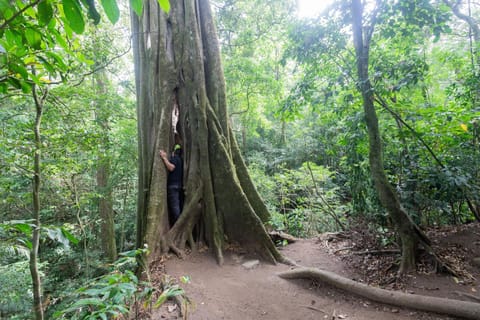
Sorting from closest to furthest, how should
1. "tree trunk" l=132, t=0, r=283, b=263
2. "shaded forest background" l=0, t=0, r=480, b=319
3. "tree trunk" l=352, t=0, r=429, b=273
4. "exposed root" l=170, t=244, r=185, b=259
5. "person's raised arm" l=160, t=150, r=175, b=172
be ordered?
"shaded forest background" l=0, t=0, r=480, b=319 → "tree trunk" l=352, t=0, r=429, b=273 → "exposed root" l=170, t=244, r=185, b=259 → "tree trunk" l=132, t=0, r=283, b=263 → "person's raised arm" l=160, t=150, r=175, b=172

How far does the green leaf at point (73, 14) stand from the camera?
0.73m

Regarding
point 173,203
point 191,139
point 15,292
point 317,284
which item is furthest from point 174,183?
point 15,292

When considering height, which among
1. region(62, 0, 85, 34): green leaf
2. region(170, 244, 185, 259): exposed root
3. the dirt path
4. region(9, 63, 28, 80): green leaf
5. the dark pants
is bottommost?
the dirt path

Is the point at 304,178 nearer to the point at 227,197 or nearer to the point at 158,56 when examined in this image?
the point at 227,197

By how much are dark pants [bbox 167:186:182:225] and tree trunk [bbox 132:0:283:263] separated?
165 millimetres

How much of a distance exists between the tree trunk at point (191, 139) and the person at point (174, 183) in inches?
4.5

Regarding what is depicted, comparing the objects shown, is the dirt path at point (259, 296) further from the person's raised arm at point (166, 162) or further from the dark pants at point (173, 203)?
the person's raised arm at point (166, 162)

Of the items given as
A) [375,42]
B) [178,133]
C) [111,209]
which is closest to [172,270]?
[178,133]

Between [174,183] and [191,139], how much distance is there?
2.67 ft

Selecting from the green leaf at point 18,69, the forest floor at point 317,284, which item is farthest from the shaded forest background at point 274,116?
the forest floor at point 317,284

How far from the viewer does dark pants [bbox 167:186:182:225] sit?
4.27 meters

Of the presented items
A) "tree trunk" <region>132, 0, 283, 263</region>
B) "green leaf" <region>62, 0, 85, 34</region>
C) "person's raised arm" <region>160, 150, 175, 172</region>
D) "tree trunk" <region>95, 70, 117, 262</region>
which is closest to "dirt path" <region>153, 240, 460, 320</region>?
"tree trunk" <region>132, 0, 283, 263</region>

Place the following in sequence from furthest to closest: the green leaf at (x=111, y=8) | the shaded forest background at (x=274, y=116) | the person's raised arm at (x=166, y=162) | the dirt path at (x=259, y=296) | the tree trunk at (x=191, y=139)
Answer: the person's raised arm at (x=166, y=162) < the tree trunk at (x=191, y=139) < the dirt path at (x=259, y=296) < the shaded forest background at (x=274, y=116) < the green leaf at (x=111, y=8)

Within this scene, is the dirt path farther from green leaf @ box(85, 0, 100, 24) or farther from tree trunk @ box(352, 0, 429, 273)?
green leaf @ box(85, 0, 100, 24)
